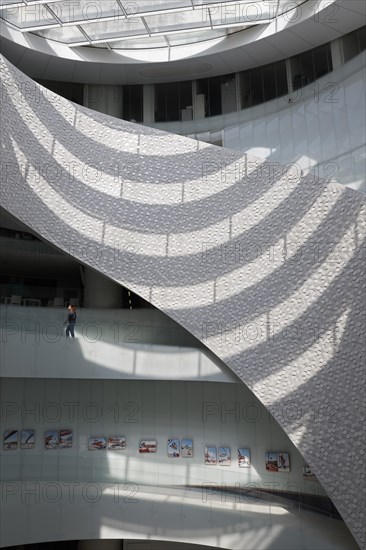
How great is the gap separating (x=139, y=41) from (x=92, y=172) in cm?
819

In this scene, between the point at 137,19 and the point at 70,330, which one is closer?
the point at 70,330

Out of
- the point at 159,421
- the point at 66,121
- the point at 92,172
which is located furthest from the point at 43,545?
the point at 66,121

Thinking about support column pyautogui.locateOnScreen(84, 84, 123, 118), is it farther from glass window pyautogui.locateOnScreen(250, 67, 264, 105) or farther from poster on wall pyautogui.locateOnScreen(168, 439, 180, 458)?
poster on wall pyautogui.locateOnScreen(168, 439, 180, 458)

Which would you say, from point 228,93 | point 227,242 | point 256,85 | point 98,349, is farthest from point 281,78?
point 98,349

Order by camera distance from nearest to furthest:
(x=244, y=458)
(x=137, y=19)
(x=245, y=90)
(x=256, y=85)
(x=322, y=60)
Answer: (x=244, y=458) < (x=137, y=19) < (x=322, y=60) < (x=256, y=85) < (x=245, y=90)

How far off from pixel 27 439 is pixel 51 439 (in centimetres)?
88

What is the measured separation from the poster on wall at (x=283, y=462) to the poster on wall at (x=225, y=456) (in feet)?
6.14

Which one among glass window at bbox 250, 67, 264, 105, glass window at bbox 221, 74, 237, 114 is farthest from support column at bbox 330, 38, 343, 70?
glass window at bbox 221, 74, 237, 114

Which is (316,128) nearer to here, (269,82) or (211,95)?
Result: (269,82)

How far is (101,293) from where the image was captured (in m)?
22.8

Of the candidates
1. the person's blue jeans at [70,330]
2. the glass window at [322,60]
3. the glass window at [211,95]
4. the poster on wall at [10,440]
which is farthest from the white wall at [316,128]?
the poster on wall at [10,440]

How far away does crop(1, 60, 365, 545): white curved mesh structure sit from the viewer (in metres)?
16.4

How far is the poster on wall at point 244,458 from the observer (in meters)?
19.9

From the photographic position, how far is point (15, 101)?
17375 millimetres
